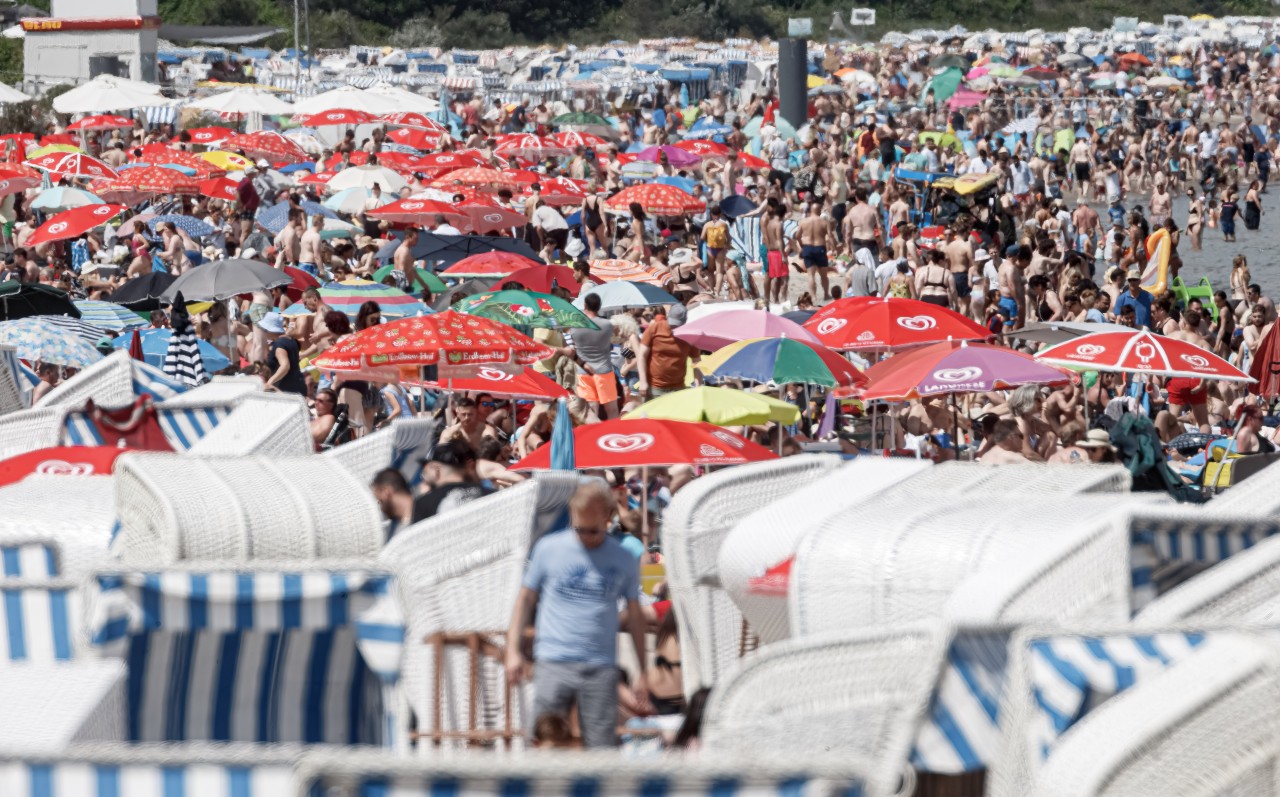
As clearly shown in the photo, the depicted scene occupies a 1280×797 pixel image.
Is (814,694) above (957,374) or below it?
above

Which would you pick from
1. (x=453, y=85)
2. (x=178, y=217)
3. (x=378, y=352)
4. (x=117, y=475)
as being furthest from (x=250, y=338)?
(x=453, y=85)

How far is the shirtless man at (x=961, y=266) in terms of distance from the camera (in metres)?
18.8

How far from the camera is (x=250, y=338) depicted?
1507cm

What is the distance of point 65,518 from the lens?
254 inches

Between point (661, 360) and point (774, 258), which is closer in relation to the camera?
point (661, 360)

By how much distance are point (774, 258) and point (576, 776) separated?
1708cm

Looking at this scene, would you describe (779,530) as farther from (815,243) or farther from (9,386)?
(815,243)

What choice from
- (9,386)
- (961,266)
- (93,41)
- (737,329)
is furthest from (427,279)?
(93,41)

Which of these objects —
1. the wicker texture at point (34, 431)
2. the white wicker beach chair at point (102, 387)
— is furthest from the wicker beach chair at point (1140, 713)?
the white wicker beach chair at point (102, 387)

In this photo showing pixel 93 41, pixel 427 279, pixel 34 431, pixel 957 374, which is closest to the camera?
pixel 34 431

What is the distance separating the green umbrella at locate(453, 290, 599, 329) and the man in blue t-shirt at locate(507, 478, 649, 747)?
7.31 m

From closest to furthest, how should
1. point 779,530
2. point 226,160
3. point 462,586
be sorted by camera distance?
1. point 779,530
2. point 462,586
3. point 226,160

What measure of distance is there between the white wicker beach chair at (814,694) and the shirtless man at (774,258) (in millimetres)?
15661

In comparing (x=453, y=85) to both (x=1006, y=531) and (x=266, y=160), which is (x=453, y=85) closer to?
(x=266, y=160)
